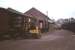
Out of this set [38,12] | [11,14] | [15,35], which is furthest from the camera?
[38,12]

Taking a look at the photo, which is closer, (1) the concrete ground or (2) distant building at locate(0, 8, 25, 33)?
(1) the concrete ground

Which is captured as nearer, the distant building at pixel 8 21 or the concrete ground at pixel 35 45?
the concrete ground at pixel 35 45

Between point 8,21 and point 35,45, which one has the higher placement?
point 8,21

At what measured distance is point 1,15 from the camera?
33.0m

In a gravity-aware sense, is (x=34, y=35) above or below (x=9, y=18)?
below

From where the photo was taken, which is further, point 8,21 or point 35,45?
point 8,21

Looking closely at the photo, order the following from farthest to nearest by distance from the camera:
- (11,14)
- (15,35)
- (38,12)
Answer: (38,12) → (11,14) → (15,35)

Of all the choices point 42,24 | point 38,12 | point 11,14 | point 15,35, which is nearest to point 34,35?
point 15,35

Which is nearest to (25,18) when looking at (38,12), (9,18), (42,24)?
(9,18)

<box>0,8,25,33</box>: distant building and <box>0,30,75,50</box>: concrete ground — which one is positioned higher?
<box>0,8,25,33</box>: distant building

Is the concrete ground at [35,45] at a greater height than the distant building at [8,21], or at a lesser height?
lesser

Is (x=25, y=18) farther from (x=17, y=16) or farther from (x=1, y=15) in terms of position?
(x=1, y=15)

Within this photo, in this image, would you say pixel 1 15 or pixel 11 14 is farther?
pixel 11 14

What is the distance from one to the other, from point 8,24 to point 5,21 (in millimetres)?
878
